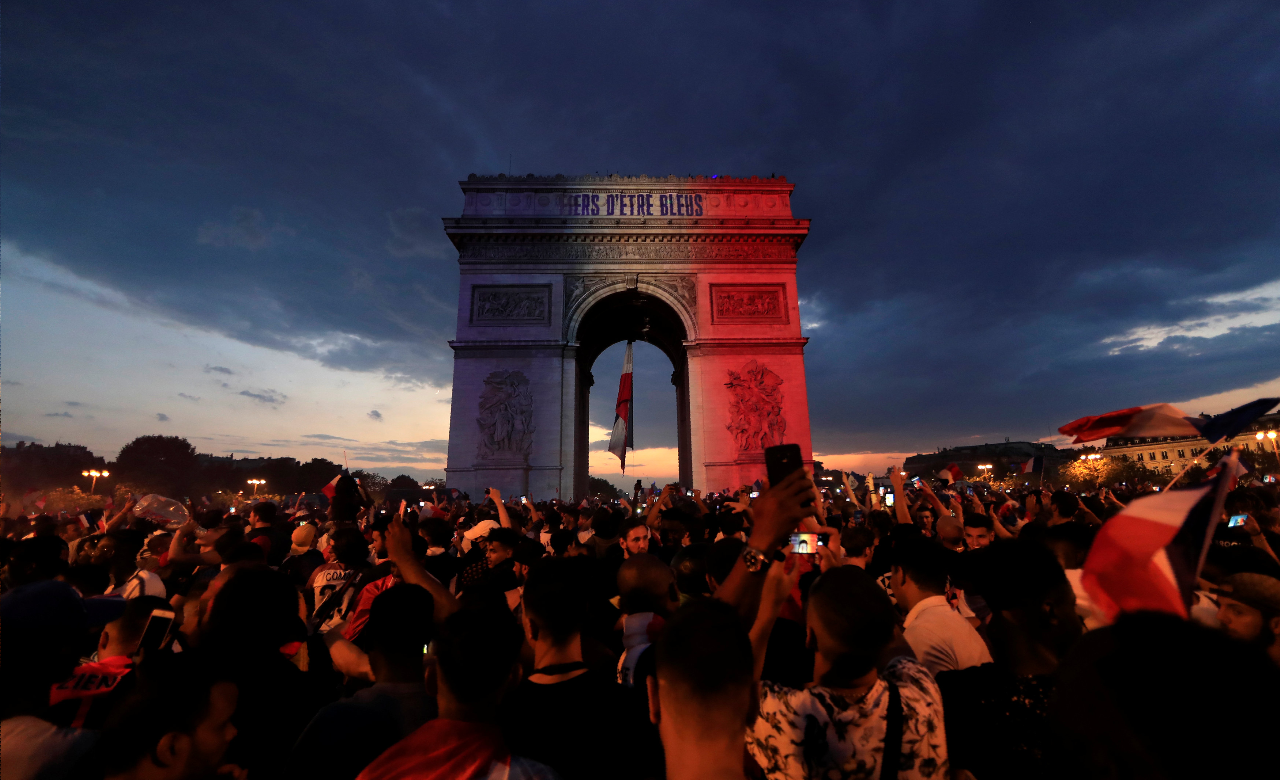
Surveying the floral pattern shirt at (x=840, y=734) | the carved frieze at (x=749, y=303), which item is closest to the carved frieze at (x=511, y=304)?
the carved frieze at (x=749, y=303)

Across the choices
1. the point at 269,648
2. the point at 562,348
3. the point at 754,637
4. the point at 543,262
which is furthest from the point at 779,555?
the point at 543,262

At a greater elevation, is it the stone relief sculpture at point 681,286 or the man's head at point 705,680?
the stone relief sculpture at point 681,286

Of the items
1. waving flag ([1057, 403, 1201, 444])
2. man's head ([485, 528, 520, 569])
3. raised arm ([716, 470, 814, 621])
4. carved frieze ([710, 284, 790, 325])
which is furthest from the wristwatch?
carved frieze ([710, 284, 790, 325])

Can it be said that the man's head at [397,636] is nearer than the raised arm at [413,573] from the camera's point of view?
Yes

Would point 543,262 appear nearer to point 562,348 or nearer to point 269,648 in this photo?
point 562,348

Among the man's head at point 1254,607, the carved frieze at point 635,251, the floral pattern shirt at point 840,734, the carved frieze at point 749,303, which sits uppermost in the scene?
the carved frieze at point 635,251

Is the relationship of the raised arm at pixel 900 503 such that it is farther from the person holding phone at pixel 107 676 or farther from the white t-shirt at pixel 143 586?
the white t-shirt at pixel 143 586

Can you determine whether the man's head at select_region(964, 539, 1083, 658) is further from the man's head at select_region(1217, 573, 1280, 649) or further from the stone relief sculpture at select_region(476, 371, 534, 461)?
the stone relief sculpture at select_region(476, 371, 534, 461)

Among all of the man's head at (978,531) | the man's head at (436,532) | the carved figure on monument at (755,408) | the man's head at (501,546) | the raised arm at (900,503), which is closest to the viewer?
the man's head at (501,546)
